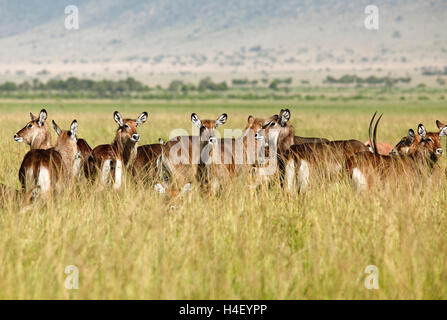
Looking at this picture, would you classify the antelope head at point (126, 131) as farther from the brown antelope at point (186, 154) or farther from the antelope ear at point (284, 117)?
the antelope ear at point (284, 117)

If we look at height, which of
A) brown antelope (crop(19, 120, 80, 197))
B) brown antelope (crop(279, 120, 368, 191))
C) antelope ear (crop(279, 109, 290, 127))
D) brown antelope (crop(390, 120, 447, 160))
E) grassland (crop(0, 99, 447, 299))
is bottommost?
grassland (crop(0, 99, 447, 299))

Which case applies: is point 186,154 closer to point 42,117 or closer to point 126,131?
point 126,131

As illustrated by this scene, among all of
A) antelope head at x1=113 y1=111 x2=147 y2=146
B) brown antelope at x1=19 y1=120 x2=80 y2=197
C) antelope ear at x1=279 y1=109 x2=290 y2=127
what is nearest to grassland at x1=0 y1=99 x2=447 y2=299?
brown antelope at x1=19 y1=120 x2=80 y2=197

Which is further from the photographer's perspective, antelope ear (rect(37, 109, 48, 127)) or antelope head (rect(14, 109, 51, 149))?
antelope head (rect(14, 109, 51, 149))

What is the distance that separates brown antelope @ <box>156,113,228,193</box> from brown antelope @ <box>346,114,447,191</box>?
214 cm

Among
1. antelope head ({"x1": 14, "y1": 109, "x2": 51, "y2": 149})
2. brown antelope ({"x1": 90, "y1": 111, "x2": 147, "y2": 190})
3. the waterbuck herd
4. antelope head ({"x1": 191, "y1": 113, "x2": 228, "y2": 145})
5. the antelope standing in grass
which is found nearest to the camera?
the waterbuck herd

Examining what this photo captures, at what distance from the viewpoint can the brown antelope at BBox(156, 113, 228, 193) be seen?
10516 mm

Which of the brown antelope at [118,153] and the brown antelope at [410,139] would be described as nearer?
the brown antelope at [118,153]

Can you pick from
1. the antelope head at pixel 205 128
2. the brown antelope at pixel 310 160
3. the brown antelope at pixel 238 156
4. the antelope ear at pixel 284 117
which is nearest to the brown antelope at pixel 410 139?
the brown antelope at pixel 310 160

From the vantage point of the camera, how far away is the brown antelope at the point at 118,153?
1070cm

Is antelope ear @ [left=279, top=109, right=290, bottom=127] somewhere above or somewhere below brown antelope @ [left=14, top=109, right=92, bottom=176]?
above

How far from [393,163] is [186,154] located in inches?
133

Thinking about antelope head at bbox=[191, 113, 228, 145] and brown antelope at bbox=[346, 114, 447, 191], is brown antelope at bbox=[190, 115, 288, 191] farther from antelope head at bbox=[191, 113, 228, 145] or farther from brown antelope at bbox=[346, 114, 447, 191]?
brown antelope at bbox=[346, 114, 447, 191]

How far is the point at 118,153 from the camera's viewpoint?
1136 cm
